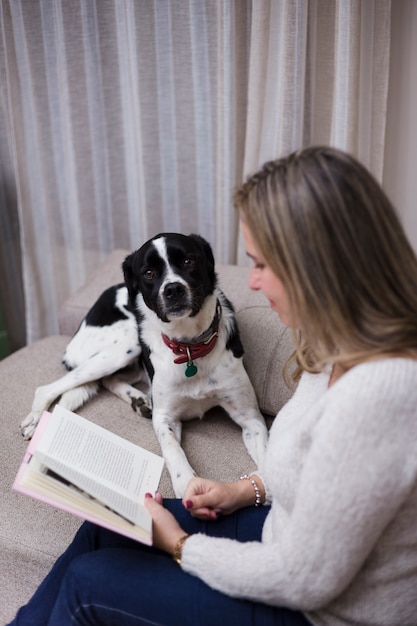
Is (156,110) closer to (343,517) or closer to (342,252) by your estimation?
(342,252)

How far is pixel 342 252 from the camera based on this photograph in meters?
0.87

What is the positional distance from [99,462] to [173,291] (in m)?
→ 0.57

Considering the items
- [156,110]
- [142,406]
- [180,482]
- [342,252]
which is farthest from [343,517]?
[156,110]

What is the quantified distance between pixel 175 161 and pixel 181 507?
64.7 inches

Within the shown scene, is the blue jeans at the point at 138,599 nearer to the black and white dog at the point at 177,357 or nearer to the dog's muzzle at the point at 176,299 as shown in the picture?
the black and white dog at the point at 177,357

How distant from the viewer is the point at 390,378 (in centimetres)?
81

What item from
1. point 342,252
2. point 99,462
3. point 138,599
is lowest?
point 138,599

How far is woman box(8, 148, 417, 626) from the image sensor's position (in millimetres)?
816

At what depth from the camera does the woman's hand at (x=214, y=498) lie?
119cm

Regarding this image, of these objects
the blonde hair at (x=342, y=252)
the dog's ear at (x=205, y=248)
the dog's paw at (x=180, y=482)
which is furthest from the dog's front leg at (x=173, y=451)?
the blonde hair at (x=342, y=252)

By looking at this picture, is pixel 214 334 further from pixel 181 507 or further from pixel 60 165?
pixel 60 165

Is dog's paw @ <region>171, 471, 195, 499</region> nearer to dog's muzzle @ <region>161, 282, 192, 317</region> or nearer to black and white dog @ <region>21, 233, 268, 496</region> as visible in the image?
black and white dog @ <region>21, 233, 268, 496</region>

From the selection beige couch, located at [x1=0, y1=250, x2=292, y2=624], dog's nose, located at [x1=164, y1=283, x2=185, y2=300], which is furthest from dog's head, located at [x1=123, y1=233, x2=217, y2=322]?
beige couch, located at [x1=0, y1=250, x2=292, y2=624]

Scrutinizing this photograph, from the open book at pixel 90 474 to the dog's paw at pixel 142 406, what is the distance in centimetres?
58
